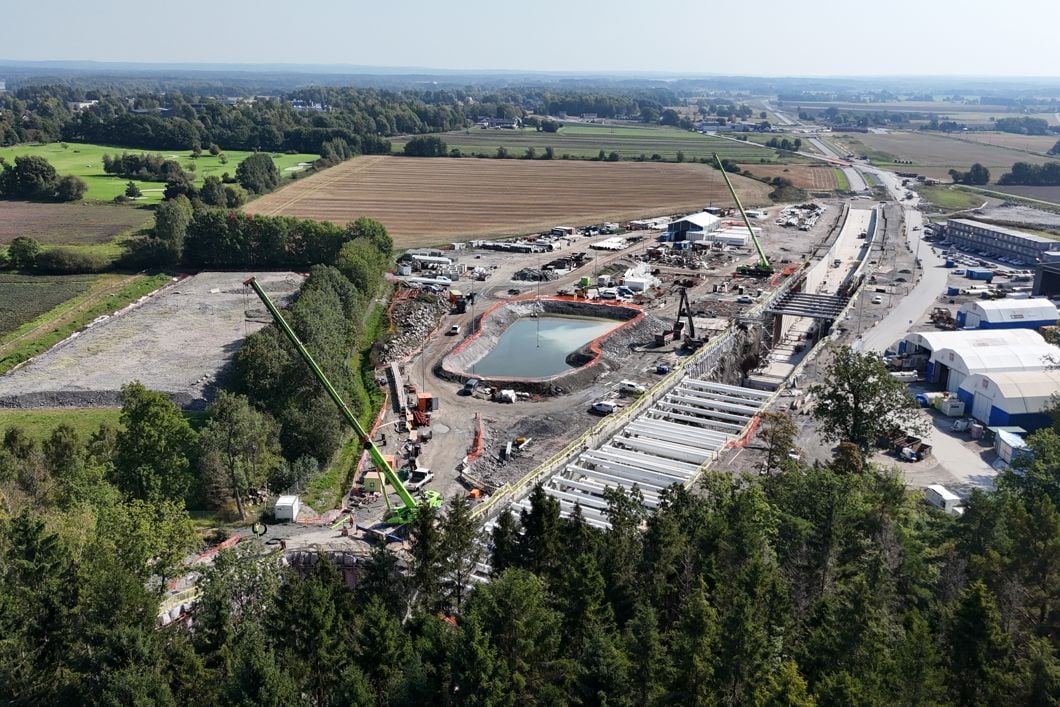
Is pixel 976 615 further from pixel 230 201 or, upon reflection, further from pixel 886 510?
pixel 230 201

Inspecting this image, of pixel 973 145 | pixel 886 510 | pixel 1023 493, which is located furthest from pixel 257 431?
pixel 973 145

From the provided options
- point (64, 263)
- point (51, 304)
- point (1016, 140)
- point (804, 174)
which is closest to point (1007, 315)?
point (51, 304)

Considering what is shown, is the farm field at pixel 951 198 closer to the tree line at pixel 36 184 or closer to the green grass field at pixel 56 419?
the green grass field at pixel 56 419

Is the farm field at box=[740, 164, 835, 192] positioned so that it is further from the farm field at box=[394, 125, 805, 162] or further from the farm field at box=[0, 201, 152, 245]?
the farm field at box=[0, 201, 152, 245]

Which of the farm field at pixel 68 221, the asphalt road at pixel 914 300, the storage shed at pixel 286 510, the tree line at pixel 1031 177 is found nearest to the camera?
the storage shed at pixel 286 510

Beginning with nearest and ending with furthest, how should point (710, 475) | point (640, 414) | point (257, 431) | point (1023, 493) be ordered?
1. point (1023, 493)
2. point (710, 475)
3. point (257, 431)
4. point (640, 414)

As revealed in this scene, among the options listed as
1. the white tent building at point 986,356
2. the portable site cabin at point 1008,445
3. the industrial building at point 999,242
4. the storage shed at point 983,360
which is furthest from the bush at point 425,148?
the portable site cabin at point 1008,445

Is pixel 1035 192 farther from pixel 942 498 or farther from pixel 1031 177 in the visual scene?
pixel 942 498

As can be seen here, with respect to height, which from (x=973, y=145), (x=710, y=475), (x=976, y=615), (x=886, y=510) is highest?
(x=976, y=615)
